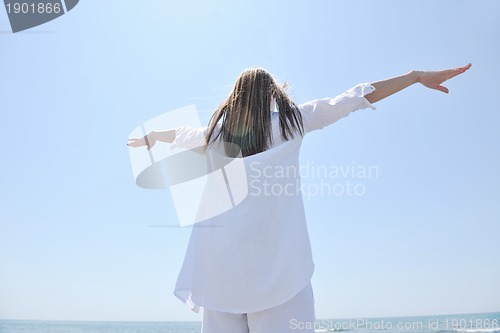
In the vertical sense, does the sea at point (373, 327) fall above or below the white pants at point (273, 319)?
below

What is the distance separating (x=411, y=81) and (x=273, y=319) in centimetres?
121

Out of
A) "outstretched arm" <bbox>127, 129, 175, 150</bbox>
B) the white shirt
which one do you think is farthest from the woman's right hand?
the white shirt

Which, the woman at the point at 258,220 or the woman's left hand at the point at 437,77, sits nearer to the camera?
the woman at the point at 258,220

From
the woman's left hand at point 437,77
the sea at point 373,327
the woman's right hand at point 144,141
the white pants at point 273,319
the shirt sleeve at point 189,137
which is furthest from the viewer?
the sea at point 373,327

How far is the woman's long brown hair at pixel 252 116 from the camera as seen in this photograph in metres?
1.54

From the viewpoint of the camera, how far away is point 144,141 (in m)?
1.96

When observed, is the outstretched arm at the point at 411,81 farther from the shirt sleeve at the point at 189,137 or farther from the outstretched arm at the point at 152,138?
the outstretched arm at the point at 152,138

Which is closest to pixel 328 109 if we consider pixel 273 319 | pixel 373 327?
pixel 273 319

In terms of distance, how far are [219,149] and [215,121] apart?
4.9 inches

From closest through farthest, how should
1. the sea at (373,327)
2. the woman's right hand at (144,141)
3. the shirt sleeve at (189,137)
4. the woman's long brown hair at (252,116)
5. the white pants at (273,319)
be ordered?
the white pants at (273,319)
the woman's long brown hair at (252,116)
the shirt sleeve at (189,137)
the woman's right hand at (144,141)
the sea at (373,327)

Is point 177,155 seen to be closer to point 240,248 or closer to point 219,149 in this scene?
point 219,149

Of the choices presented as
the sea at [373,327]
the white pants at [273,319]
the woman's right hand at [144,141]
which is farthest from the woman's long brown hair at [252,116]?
the sea at [373,327]

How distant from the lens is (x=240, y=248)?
4.52 feet

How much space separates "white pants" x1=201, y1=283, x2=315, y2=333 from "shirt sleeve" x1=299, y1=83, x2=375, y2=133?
25.6 inches
